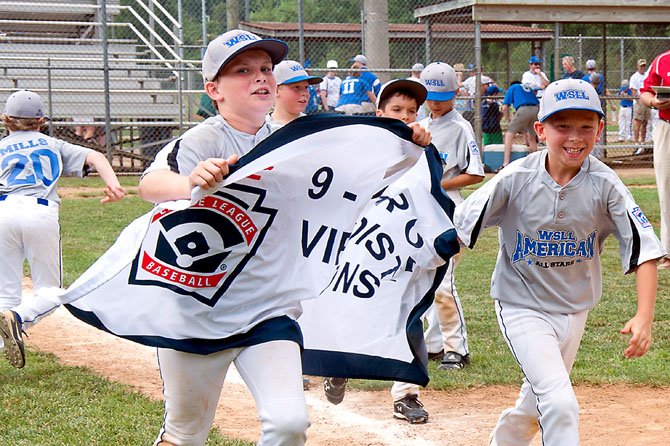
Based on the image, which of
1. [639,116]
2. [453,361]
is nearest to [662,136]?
[453,361]

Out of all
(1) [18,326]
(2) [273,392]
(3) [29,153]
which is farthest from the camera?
(3) [29,153]

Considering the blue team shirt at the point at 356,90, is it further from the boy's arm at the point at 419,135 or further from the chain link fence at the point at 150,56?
the boy's arm at the point at 419,135

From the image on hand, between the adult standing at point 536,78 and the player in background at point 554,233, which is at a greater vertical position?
the adult standing at point 536,78

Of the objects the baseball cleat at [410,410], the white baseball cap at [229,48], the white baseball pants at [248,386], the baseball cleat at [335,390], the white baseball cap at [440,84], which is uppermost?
the white baseball cap at [440,84]

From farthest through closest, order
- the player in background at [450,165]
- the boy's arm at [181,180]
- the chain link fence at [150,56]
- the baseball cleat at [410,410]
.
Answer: the chain link fence at [150,56] < the player in background at [450,165] < the baseball cleat at [410,410] < the boy's arm at [181,180]

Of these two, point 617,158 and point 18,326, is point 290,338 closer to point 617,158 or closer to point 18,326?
point 18,326

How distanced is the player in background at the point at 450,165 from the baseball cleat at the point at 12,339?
2.67m

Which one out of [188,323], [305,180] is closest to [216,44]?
[305,180]

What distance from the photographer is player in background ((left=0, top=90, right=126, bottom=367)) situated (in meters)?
6.86

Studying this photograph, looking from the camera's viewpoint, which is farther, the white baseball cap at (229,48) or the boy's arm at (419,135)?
the boy's arm at (419,135)

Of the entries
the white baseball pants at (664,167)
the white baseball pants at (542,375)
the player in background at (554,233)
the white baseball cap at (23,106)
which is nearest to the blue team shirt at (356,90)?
the white baseball pants at (664,167)

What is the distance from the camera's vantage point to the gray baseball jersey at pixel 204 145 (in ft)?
12.0

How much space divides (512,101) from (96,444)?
1544 centimetres

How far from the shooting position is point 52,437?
17.0 feet
